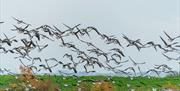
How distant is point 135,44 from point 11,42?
6.98 ft

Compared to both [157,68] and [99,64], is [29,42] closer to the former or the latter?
[99,64]

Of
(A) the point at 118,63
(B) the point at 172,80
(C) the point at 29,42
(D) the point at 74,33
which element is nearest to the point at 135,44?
(A) the point at 118,63

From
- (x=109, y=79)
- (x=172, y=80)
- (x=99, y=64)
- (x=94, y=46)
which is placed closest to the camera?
(x=99, y=64)

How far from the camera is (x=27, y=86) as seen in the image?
9.62 m

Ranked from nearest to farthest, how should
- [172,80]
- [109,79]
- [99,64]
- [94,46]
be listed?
[99,64] < [94,46] < [109,79] < [172,80]

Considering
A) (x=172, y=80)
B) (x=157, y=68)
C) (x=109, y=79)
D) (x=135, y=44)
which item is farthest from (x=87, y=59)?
(x=172, y=80)

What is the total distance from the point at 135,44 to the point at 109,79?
6.97ft

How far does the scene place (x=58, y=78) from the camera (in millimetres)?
12242

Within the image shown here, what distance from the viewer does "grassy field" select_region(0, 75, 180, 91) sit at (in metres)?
9.84

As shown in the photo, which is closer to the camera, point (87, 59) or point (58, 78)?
point (87, 59)

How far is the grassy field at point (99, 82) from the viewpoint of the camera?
32.3ft

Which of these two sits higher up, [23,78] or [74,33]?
[74,33]

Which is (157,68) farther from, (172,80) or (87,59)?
(172,80)

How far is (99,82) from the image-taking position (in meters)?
9.79
